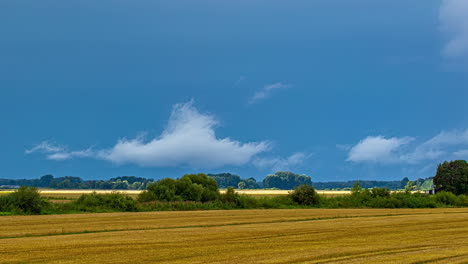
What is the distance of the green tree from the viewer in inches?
3425

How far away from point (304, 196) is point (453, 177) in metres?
33.9

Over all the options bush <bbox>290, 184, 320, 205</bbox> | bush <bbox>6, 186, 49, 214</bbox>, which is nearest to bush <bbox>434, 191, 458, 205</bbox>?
bush <bbox>290, 184, 320, 205</bbox>

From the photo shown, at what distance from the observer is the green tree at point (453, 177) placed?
87.0 metres

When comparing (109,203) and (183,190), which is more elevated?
(183,190)

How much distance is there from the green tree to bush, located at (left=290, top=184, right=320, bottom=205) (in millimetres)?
30628

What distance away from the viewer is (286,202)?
70.9 m

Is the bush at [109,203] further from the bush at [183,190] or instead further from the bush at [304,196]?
the bush at [304,196]

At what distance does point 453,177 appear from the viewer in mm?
88312

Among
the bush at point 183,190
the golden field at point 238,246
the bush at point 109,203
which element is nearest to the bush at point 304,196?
the bush at point 183,190

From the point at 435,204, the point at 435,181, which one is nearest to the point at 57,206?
the point at 435,204

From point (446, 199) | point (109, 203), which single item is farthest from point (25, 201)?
point (446, 199)

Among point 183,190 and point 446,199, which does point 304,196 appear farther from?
point 446,199

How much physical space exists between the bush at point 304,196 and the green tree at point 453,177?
100 ft

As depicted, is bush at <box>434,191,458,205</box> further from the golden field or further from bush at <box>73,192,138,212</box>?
bush at <box>73,192,138,212</box>
